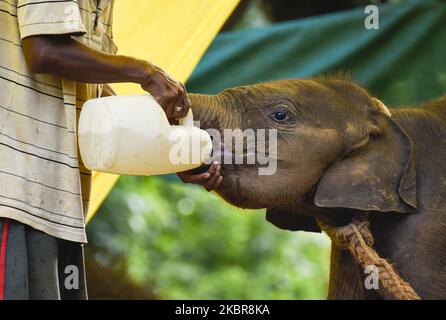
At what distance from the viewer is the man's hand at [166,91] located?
2756mm

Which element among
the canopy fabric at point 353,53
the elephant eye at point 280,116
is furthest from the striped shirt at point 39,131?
the canopy fabric at point 353,53

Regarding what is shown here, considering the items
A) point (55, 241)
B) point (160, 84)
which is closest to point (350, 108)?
point (160, 84)

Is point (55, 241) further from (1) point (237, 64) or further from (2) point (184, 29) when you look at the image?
(1) point (237, 64)

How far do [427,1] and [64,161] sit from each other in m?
3.43

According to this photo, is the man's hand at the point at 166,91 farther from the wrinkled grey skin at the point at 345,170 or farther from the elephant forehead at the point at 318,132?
the elephant forehead at the point at 318,132

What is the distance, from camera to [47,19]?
2633 millimetres

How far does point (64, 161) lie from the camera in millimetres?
2732

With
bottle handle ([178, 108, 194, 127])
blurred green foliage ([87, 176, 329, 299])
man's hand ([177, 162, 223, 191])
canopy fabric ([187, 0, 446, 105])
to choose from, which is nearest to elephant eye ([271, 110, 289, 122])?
man's hand ([177, 162, 223, 191])

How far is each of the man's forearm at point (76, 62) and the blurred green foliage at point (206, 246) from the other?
5326 mm

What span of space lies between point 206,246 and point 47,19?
7515mm

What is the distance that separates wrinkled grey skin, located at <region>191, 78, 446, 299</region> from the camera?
Answer: 3.32m

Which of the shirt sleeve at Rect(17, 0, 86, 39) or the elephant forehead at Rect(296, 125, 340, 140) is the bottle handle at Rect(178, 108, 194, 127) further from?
the elephant forehead at Rect(296, 125, 340, 140)

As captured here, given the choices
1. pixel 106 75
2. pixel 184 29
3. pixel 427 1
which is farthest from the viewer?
pixel 427 1

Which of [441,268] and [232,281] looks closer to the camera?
[441,268]
